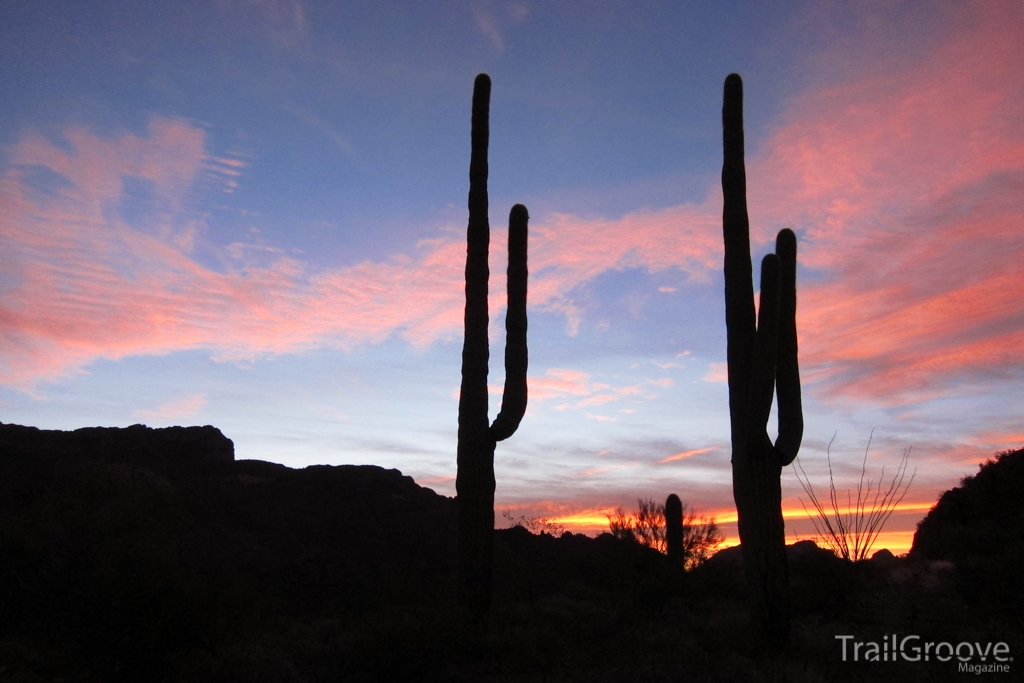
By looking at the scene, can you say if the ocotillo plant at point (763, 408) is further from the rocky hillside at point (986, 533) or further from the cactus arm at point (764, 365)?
the rocky hillside at point (986, 533)

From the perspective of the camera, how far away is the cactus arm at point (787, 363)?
10500mm

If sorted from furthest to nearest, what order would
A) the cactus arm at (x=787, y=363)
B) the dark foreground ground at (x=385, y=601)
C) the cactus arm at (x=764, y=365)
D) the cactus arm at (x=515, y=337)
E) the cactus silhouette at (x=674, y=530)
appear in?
the cactus silhouette at (x=674, y=530)
the cactus arm at (x=515, y=337)
the cactus arm at (x=787, y=363)
the cactus arm at (x=764, y=365)
the dark foreground ground at (x=385, y=601)

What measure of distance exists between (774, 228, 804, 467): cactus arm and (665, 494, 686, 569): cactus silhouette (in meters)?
7.85

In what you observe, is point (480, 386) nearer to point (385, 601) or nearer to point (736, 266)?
point (736, 266)

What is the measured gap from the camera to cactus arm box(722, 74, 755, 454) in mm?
10859

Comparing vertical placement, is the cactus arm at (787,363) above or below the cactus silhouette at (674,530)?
above

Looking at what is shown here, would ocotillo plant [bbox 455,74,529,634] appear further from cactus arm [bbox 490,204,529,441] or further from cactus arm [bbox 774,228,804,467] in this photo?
cactus arm [bbox 774,228,804,467]

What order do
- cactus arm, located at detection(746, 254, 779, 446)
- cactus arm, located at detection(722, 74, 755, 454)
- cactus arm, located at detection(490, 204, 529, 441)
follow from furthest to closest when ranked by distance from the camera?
1. cactus arm, located at detection(490, 204, 529, 441)
2. cactus arm, located at detection(722, 74, 755, 454)
3. cactus arm, located at detection(746, 254, 779, 446)

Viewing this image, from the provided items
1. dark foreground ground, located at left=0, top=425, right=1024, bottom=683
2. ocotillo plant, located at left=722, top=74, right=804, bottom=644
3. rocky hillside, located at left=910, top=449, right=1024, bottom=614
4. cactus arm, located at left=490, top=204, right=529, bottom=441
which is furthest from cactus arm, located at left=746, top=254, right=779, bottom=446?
rocky hillside, located at left=910, top=449, right=1024, bottom=614

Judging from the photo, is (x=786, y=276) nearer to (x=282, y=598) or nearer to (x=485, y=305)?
(x=485, y=305)

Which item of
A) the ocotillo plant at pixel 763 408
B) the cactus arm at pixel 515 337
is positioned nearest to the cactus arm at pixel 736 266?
the ocotillo plant at pixel 763 408

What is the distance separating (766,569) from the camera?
10258 millimetres

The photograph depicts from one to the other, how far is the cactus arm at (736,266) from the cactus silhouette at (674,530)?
25.4ft

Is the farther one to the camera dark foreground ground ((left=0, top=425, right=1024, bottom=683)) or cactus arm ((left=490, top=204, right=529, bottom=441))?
cactus arm ((left=490, top=204, right=529, bottom=441))
